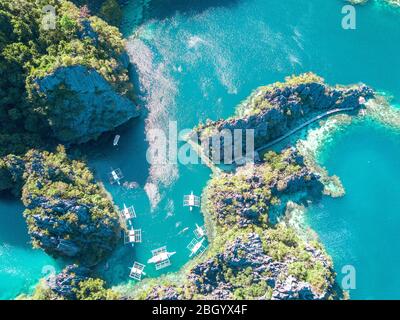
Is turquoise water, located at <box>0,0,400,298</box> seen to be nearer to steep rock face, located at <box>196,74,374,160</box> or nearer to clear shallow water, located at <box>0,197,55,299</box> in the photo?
clear shallow water, located at <box>0,197,55,299</box>

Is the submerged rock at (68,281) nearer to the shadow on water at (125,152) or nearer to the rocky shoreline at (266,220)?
the rocky shoreline at (266,220)

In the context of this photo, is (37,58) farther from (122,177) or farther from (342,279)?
(342,279)

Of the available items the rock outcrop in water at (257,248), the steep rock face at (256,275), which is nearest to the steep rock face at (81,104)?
the rock outcrop in water at (257,248)

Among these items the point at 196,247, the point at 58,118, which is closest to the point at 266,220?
the point at 196,247

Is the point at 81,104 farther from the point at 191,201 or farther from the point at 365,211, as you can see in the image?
the point at 365,211

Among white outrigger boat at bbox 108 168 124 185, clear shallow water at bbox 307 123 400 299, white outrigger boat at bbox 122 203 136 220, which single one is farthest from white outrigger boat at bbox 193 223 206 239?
clear shallow water at bbox 307 123 400 299
